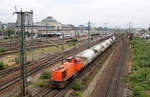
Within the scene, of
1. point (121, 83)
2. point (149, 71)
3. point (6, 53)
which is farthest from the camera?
point (6, 53)

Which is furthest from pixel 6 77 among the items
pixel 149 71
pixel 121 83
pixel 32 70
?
pixel 149 71

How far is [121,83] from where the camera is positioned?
23.6 metres

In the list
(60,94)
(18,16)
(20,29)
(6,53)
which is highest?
(18,16)

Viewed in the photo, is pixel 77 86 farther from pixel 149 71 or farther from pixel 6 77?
pixel 149 71

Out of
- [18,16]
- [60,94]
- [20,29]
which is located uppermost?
[18,16]

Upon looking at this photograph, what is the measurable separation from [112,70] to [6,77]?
19344mm

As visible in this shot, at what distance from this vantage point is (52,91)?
67.7ft

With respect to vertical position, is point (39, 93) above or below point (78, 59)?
below

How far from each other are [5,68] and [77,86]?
17294mm

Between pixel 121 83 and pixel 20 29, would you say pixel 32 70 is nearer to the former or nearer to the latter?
pixel 20 29

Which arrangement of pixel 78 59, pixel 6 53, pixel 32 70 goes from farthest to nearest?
pixel 6 53 → pixel 32 70 → pixel 78 59

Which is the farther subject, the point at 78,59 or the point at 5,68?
the point at 5,68

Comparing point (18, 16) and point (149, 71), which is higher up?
point (18, 16)

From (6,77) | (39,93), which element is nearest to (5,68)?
(6,77)
